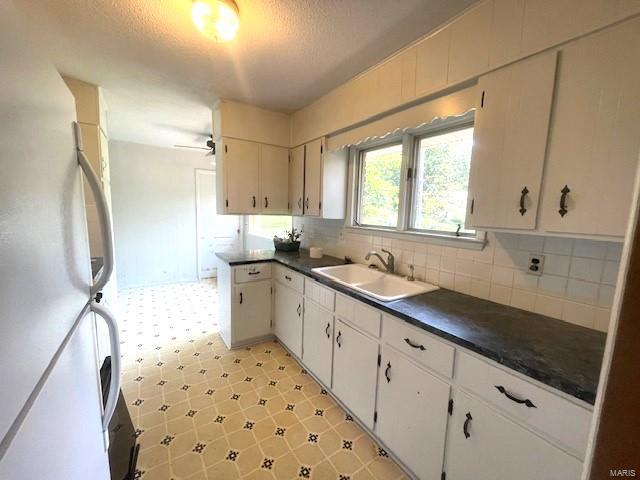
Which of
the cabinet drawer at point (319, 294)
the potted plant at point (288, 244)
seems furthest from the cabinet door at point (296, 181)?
the cabinet drawer at point (319, 294)

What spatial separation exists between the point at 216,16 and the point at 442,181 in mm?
1685

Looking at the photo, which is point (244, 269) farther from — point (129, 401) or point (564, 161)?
point (564, 161)

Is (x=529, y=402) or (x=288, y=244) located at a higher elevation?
(x=288, y=244)

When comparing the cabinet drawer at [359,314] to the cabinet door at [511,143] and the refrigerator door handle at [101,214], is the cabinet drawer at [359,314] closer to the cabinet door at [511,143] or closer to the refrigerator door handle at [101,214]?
the cabinet door at [511,143]

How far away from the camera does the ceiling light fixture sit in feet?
4.24

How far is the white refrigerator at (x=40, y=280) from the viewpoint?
0.38 meters

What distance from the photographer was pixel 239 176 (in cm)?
275

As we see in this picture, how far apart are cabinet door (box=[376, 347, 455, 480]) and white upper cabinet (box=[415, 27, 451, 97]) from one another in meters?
1.53

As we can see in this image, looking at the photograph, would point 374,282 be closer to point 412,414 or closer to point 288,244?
point 412,414

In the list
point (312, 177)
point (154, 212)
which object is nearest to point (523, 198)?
point (312, 177)

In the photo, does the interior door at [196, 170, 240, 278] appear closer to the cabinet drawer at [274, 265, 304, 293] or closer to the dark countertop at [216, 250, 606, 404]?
the cabinet drawer at [274, 265, 304, 293]

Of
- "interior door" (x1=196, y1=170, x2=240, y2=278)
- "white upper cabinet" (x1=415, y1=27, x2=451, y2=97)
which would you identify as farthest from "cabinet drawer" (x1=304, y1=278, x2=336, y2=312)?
"interior door" (x1=196, y1=170, x2=240, y2=278)

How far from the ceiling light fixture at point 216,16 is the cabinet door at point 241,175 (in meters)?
1.33

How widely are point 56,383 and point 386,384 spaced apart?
1401 millimetres
